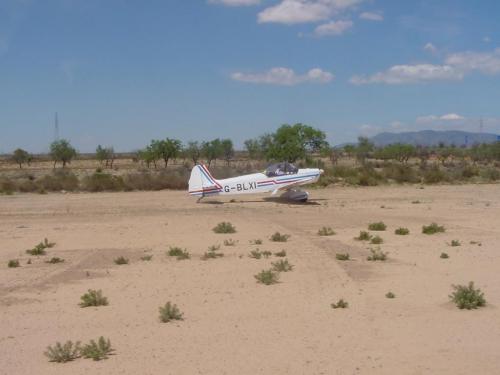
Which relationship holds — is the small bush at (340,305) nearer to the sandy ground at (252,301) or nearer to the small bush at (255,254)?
the sandy ground at (252,301)

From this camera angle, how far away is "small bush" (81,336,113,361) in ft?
20.7

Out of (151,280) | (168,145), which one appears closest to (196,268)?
(151,280)

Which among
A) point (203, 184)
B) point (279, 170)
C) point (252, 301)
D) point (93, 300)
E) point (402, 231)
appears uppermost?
point (279, 170)

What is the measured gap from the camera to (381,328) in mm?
7238

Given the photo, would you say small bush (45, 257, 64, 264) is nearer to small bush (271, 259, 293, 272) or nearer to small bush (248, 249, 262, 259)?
small bush (248, 249, 262, 259)

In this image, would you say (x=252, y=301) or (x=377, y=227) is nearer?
(x=252, y=301)

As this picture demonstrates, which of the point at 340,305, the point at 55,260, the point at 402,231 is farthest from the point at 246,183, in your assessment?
the point at 340,305

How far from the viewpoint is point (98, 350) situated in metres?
6.39

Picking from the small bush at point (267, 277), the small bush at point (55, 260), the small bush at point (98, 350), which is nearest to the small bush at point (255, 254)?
the small bush at point (267, 277)

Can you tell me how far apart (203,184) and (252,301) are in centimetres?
1495

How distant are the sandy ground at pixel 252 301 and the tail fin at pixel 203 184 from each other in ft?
18.4

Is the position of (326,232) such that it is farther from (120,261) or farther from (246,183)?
(246,183)

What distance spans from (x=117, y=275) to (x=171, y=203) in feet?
44.2

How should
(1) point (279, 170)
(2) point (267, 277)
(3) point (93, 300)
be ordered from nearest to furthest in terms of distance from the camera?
(3) point (93, 300) → (2) point (267, 277) → (1) point (279, 170)
